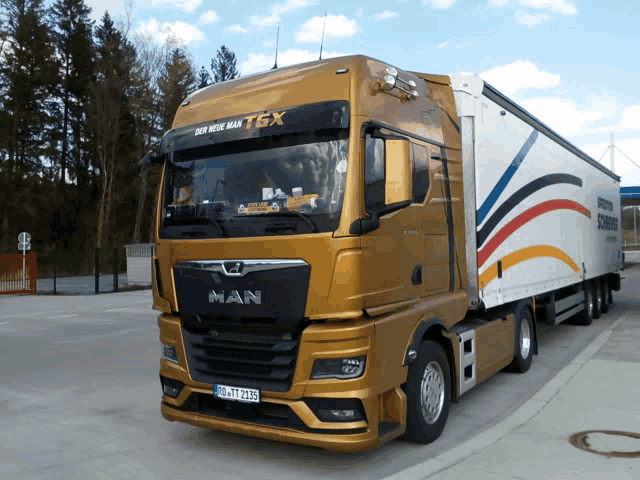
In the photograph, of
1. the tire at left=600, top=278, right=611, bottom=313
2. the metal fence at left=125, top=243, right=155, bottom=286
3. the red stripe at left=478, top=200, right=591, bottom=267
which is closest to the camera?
the red stripe at left=478, top=200, right=591, bottom=267

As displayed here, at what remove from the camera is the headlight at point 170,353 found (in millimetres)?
4992

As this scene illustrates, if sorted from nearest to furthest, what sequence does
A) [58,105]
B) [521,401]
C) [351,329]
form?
1. [351,329]
2. [521,401]
3. [58,105]

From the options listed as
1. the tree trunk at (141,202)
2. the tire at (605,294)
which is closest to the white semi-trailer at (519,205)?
the tire at (605,294)

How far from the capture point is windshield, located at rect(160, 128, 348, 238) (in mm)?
4352

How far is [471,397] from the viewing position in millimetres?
6773

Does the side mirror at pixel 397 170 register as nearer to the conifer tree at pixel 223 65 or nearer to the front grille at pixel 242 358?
the front grille at pixel 242 358

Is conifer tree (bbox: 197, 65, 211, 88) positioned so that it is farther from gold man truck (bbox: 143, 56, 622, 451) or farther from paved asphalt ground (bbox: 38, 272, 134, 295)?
gold man truck (bbox: 143, 56, 622, 451)

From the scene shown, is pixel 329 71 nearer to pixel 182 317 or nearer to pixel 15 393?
pixel 182 317

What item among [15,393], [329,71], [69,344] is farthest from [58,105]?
[329,71]

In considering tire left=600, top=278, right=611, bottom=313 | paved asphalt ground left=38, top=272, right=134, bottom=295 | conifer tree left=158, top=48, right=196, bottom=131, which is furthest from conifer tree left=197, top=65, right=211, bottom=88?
tire left=600, top=278, right=611, bottom=313

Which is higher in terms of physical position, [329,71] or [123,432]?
[329,71]

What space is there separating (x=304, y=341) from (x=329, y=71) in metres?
2.11

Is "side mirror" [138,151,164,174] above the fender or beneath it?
above

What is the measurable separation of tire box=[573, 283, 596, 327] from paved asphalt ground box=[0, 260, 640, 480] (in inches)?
53.7
